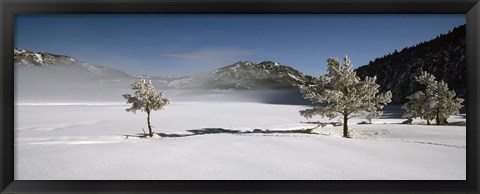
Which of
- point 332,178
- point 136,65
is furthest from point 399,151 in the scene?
point 136,65

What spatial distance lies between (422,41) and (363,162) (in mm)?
2041

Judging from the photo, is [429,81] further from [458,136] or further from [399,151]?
[399,151]

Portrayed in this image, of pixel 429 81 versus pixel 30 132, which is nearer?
pixel 30 132

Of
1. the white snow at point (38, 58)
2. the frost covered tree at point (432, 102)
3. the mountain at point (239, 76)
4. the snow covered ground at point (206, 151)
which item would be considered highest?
the white snow at point (38, 58)

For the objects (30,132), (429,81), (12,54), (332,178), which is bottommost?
(332,178)

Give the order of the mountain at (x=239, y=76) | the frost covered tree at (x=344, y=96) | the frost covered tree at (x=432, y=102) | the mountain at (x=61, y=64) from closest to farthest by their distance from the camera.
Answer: the mountain at (x=61, y=64), the frost covered tree at (x=432, y=102), the mountain at (x=239, y=76), the frost covered tree at (x=344, y=96)

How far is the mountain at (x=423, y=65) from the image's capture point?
378 centimetres

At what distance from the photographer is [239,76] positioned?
14.9 ft

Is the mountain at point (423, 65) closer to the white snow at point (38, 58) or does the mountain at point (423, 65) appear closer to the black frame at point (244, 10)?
the black frame at point (244, 10)

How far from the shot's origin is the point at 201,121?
4.75 metres

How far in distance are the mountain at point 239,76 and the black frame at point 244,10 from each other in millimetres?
1055

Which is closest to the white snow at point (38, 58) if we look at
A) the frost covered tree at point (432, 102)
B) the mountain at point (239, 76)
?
the mountain at point (239, 76)

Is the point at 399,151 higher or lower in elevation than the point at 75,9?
lower

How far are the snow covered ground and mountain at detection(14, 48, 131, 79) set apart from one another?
0.54 meters
